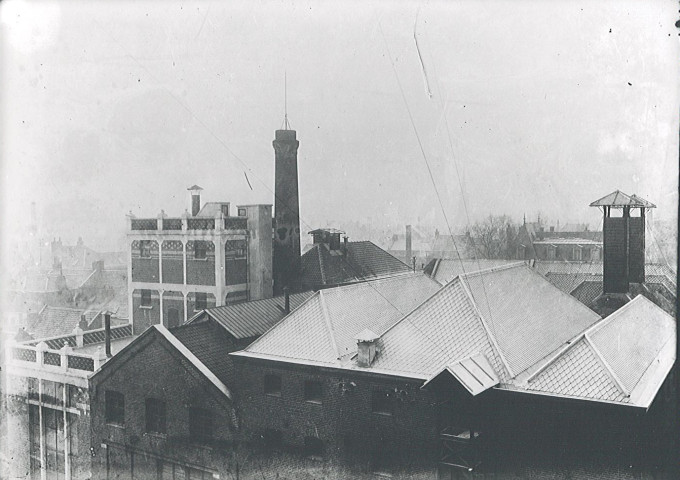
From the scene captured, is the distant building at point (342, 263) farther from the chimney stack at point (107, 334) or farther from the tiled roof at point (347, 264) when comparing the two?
the chimney stack at point (107, 334)

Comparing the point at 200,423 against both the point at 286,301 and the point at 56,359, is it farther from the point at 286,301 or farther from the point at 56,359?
the point at 56,359

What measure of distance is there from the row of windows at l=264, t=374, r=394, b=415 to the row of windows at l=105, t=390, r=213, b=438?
1.59 m

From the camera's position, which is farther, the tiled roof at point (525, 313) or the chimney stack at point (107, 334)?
the chimney stack at point (107, 334)

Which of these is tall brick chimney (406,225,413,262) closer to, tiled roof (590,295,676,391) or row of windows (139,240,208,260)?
tiled roof (590,295,676,391)

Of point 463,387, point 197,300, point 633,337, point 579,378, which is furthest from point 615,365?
point 197,300

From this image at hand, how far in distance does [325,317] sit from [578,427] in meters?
5.96

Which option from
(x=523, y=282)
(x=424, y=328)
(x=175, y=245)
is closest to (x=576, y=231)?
(x=523, y=282)

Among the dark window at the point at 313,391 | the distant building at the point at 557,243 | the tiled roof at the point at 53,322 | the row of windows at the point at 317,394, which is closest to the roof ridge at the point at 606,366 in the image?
the distant building at the point at 557,243

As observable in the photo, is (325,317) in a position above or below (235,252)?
below

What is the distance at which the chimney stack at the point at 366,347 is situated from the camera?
1138cm

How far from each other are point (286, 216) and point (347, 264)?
4.56 metres

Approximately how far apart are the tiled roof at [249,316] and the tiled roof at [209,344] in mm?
297

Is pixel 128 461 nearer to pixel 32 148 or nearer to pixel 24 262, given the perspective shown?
pixel 24 262

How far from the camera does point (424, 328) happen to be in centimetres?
1195
